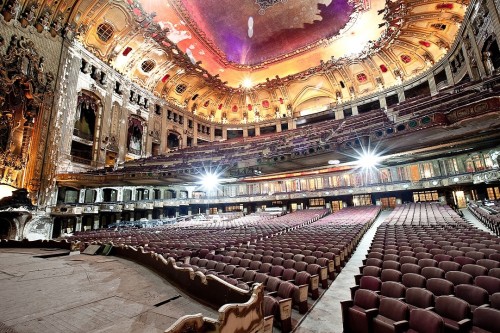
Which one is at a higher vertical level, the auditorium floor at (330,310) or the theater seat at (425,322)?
the theater seat at (425,322)

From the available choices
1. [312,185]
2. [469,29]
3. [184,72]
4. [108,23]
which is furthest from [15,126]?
[469,29]

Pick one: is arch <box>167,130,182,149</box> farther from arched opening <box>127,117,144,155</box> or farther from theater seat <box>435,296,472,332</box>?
theater seat <box>435,296,472,332</box>

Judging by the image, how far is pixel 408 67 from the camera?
25172 millimetres

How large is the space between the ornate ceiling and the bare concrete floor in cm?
2024

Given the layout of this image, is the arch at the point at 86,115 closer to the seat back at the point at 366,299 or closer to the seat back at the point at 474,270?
the seat back at the point at 366,299

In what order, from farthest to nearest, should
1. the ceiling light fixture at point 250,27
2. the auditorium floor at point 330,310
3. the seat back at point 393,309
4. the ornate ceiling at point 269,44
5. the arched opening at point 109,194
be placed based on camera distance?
the ceiling light fixture at point 250,27
the arched opening at point 109,194
the ornate ceiling at point 269,44
the auditorium floor at point 330,310
the seat back at point 393,309

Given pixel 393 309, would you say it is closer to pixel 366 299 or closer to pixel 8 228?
pixel 366 299

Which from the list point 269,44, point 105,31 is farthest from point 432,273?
point 269,44

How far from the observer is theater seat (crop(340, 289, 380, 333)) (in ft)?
9.98

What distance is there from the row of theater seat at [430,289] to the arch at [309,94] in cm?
2790

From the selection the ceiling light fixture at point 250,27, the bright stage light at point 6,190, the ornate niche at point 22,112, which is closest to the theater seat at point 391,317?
the bright stage light at point 6,190

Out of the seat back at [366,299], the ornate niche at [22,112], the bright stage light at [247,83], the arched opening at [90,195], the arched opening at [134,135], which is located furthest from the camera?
the bright stage light at [247,83]

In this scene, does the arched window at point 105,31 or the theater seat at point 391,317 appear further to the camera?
the arched window at point 105,31

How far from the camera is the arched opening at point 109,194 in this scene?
21.4m
